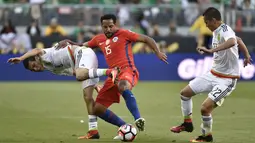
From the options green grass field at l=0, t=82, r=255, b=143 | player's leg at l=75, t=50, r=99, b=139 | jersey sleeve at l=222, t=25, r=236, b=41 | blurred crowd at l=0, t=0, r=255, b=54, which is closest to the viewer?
jersey sleeve at l=222, t=25, r=236, b=41

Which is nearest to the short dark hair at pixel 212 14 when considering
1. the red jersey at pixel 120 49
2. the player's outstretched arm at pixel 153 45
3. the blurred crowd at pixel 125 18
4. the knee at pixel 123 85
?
the player's outstretched arm at pixel 153 45

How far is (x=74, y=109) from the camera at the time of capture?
1808cm

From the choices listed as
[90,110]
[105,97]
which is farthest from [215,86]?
[90,110]

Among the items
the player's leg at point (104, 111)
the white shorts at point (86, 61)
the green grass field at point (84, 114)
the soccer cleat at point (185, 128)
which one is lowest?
the green grass field at point (84, 114)

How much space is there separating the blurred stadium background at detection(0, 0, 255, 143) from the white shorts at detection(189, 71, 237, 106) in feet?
11.8

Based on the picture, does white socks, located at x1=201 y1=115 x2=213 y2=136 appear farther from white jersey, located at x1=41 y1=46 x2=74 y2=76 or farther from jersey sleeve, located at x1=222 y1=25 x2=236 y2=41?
white jersey, located at x1=41 y1=46 x2=74 y2=76

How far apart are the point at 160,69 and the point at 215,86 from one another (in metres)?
14.8

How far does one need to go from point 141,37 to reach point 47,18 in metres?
17.8

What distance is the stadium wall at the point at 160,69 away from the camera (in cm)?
2642

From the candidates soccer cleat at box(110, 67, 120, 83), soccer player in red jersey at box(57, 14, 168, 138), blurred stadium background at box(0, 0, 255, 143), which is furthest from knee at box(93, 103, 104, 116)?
blurred stadium background at box(0, 0, 255, 143)

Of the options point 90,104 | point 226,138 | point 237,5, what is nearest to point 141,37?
point 90,104

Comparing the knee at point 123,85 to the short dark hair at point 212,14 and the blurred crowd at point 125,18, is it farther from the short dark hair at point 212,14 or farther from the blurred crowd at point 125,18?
the blurred crowd at point 125,18

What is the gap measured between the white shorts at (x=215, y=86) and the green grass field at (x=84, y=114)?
0.75 metres

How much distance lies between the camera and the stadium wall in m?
26.4
